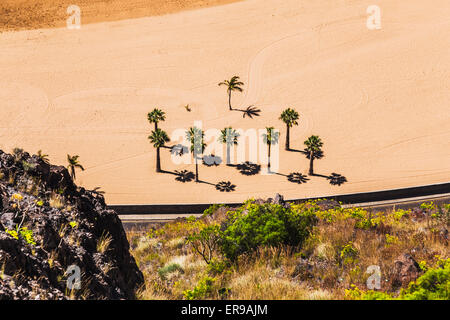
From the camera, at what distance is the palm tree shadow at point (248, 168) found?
194 feet

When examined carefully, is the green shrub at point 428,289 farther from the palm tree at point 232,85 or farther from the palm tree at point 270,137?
the palm tree at point 232,85

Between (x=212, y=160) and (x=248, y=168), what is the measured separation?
470 cm

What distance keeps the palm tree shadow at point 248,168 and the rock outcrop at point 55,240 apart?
1655 inches

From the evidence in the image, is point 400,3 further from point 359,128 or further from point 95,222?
point 95,222

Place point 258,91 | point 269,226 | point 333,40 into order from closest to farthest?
point 269,226 → point 258,91 → point 333,40

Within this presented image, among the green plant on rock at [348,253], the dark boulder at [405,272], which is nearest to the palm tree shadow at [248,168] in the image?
the green plant on rock at [348,253]

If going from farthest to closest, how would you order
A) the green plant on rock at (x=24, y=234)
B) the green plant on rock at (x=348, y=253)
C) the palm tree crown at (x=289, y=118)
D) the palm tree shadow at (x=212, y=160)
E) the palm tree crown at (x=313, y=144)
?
the palm tree crown at (x=289, y=118) → the palm tree shadow at (x=212, y=160) → the palm tree crown at (x=313, y=144) → the green plant on rock at (x=348, y=253) → the green plant on rock at (x=24, y=234)

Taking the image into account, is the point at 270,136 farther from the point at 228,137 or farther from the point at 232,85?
the point at 232,85

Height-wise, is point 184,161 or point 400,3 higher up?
point 400,3

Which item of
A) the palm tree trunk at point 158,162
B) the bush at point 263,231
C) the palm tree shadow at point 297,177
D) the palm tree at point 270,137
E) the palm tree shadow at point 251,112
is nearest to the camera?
the bush at point 263,231

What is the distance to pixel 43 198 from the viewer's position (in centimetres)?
1446
